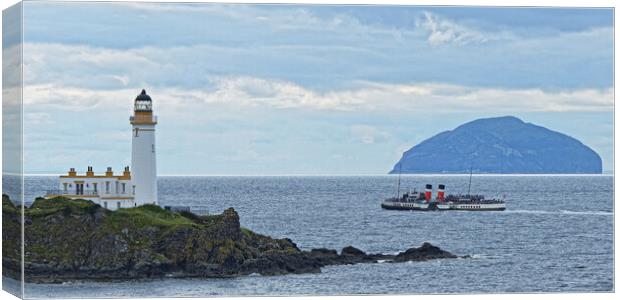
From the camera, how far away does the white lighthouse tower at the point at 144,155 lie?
45188mm

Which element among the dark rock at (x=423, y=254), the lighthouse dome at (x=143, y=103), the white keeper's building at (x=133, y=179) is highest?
the lighthouse dome at (x=143, y=103)

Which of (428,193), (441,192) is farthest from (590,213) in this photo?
(441,192)

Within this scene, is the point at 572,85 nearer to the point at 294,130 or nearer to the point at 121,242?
the point at 294,130

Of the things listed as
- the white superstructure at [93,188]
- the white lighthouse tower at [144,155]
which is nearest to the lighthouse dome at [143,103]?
the white lighthouse tower at [144,155]

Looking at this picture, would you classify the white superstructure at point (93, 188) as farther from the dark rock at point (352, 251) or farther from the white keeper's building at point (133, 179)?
the dark rock at point (352, 251)

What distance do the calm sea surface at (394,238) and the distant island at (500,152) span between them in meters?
0.69

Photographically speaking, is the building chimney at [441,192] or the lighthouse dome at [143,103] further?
the building chimney at [441,192]

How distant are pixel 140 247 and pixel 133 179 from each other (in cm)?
202

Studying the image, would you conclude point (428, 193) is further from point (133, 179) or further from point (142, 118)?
point (142, 118)

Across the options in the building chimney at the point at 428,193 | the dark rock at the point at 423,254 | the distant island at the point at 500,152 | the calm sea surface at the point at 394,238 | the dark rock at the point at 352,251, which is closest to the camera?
the calm sea surface at the point at 394,238

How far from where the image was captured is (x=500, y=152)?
51.6m

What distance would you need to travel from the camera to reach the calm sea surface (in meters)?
44.7

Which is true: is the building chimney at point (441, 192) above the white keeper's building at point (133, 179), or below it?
below

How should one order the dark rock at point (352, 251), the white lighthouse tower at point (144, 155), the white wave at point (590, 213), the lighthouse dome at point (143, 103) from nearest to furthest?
the lighthouse dome at point (143, 103)
the white lighthouse tower at point (144, 155)
the dark rock at point (352, 251)
the white wave at point (590, 213)
